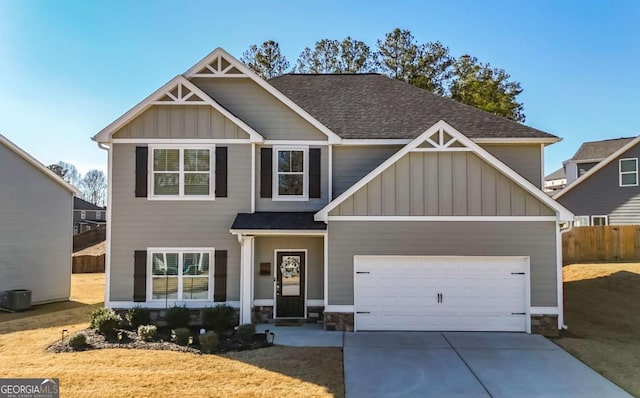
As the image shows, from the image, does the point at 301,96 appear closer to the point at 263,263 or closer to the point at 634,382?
the point at 263,263

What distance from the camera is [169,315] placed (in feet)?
35.8

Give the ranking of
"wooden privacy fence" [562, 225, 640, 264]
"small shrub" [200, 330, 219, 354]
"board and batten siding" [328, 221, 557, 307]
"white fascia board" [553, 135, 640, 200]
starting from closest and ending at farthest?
1. "small shrub" [200, 330, 219, 354]
2. "board and batten siding" [328, 221, 557, 307]
3. "wooden privacy fence" [562, 225, 640, 264]
4. "white fascia board" [553, 135, 640, 200]

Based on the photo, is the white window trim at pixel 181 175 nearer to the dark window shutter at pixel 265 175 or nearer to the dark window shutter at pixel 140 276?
the dark window shutter at pixel 265 175

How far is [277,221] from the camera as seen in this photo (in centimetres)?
1122

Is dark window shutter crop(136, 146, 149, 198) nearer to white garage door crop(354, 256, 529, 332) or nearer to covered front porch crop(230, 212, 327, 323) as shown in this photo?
covered front porch crop(230, 212, 327, 323)

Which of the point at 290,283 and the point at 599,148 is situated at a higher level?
the point at 599,148

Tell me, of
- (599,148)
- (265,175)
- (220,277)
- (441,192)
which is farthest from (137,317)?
(599,148)

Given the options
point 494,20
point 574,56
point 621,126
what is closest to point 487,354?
point 494,20

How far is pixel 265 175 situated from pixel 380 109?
491 cm

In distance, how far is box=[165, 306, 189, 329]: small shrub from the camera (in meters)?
10.9

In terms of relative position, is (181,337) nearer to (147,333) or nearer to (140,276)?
(147,333)

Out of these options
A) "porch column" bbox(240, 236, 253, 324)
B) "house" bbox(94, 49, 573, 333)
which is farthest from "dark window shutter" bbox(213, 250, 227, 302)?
"porch column" bbox(240, 236, 253, 324)

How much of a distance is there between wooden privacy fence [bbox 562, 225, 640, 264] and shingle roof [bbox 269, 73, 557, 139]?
10.2 metres

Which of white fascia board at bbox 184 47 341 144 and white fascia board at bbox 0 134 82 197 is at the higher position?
white fascia board at bbox 184 47 341 144
